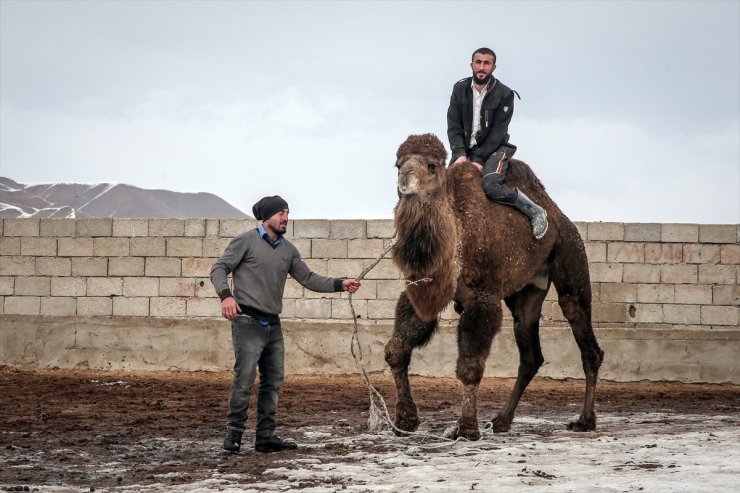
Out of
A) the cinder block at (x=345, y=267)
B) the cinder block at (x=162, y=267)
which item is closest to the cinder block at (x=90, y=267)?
the cinder block at (x=162, y=267)

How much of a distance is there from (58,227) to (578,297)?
893 cm

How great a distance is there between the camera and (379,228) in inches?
532

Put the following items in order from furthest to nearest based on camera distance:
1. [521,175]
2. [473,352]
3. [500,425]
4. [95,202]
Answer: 1. [95,202]
2. [521,175]
3. [500,425]
4. [473,352]

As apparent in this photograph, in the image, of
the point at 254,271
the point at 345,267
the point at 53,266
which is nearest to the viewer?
the point at 254,271

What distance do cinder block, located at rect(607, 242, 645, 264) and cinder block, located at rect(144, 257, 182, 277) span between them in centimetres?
651

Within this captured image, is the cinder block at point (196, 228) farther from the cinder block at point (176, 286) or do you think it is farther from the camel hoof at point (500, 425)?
the camel hoof at point (500, 425)

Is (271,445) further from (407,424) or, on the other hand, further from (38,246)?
(38,246)

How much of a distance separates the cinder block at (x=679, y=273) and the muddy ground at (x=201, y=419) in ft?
5.06

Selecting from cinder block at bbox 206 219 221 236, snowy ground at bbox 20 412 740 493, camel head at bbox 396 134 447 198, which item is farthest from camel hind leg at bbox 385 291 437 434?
cinder block at bbox 206 219 221 236

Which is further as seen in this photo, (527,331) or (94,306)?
(94,306)

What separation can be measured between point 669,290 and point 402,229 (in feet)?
25.4

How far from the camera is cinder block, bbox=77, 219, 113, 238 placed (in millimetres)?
14211

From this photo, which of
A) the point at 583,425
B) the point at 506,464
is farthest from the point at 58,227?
the point at 506,464

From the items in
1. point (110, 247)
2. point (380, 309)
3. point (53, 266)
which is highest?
point (110, 247)
